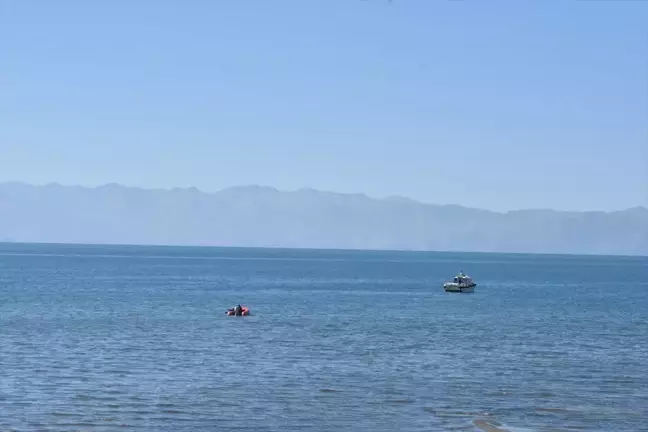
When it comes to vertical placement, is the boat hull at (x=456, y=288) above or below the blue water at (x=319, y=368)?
above

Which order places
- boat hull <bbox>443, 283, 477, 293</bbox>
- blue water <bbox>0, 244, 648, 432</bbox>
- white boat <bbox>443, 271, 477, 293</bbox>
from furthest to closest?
white boat <bbox>443, 271, 477, 293</bbox>
boat hull <bbox>443, 283, 477, 293</bbox>
blue water <bbox>0, 244, 648, 432</bbox>

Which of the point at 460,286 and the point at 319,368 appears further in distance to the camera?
the point at 460,286

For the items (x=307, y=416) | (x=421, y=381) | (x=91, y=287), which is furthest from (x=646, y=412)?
(x=91, y=287)

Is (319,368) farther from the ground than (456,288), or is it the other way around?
(456,288)

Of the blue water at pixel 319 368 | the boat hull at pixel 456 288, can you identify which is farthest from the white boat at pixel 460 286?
the blue water at pixel 319 368

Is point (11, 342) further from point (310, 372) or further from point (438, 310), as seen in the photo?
point (438, 310)

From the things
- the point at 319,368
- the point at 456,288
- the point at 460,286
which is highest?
the point at 460,286

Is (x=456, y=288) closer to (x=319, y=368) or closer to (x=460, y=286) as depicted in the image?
(x=460, y=286)

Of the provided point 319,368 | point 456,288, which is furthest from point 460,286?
point 319,368

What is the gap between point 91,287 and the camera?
15175cm

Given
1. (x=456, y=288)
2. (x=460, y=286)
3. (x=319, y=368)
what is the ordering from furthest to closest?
1. (x=460, y=286)
2. (x=456, y=288)
3. (x=319, y=368)

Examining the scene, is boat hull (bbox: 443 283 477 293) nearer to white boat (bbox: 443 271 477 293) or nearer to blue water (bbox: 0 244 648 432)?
white boat (bbox: 443 271 477 293)

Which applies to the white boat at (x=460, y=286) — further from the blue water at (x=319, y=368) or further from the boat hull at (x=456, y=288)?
the blue water at (x=319, y=368)

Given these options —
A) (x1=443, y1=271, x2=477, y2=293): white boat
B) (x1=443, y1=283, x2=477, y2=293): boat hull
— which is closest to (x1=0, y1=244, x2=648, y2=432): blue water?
(x1=443, y1=283, x2=477, y2=293): boat hull
